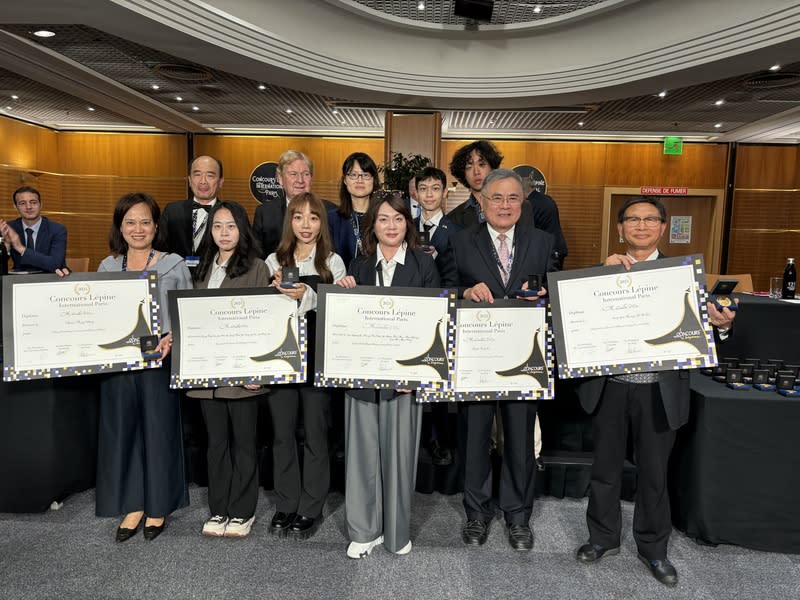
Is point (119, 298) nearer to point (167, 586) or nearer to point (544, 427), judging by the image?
point (167, 586)

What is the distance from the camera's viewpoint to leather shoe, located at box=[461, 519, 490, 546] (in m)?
2.68

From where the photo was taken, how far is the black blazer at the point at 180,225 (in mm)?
3375

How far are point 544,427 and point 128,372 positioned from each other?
2416 mm

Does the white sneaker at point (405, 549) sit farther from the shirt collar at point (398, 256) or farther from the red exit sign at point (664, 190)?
the red exit sign at point (664, 190)

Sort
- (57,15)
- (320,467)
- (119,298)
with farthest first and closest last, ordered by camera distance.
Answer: (57,15) < (320,467) < (119,298)

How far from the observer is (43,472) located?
2928mm

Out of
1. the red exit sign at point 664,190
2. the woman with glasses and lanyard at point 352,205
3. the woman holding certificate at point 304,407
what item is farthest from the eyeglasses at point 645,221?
the red exit sign at point 664,190

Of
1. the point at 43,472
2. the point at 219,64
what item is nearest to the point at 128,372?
the point at 43,472

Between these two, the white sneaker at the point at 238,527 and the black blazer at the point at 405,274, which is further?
the white sneaker at the point at 238,527

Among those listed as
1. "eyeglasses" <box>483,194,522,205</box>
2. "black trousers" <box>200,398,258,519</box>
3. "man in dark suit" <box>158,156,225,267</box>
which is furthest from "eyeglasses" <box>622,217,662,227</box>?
"man in dark suit" <box>158,156,225,267</box>

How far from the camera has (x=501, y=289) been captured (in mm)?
2543

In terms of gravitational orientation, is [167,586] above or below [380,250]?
below

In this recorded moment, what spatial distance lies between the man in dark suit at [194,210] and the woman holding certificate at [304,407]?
0.89 meters

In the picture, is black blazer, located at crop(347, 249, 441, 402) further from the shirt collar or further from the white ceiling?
the white ceiling
